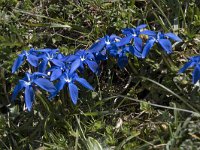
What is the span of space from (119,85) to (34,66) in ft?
1.62

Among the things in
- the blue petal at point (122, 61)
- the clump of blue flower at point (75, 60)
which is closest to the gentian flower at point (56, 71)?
the clump of blue flower at point (75, 60)

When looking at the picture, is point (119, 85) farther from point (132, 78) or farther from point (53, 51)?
point (53, 51)

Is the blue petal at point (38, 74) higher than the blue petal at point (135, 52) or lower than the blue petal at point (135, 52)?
lower

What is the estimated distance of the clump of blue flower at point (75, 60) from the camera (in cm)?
246

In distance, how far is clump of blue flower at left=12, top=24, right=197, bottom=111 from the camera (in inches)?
97.0

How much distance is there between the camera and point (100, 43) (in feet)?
8.70

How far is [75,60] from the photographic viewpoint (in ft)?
8.46

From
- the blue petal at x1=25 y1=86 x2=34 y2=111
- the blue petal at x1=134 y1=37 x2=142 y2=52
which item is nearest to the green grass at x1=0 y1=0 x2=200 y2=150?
the blue petal at x1=25 y1=86 x2=34 y2=111

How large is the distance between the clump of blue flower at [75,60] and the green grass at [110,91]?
0.09m

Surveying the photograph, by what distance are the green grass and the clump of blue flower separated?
89 mm

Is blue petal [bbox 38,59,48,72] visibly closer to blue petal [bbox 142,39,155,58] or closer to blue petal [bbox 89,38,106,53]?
blue petal [bbox 89,38,106,53]

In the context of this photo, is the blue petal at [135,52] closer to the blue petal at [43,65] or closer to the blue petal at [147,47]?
the blue petal at [147,47]

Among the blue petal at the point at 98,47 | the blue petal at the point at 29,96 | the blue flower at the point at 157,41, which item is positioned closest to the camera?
the blue petal at the point at 29,96

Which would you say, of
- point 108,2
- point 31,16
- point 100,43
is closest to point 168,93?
point 100,43
